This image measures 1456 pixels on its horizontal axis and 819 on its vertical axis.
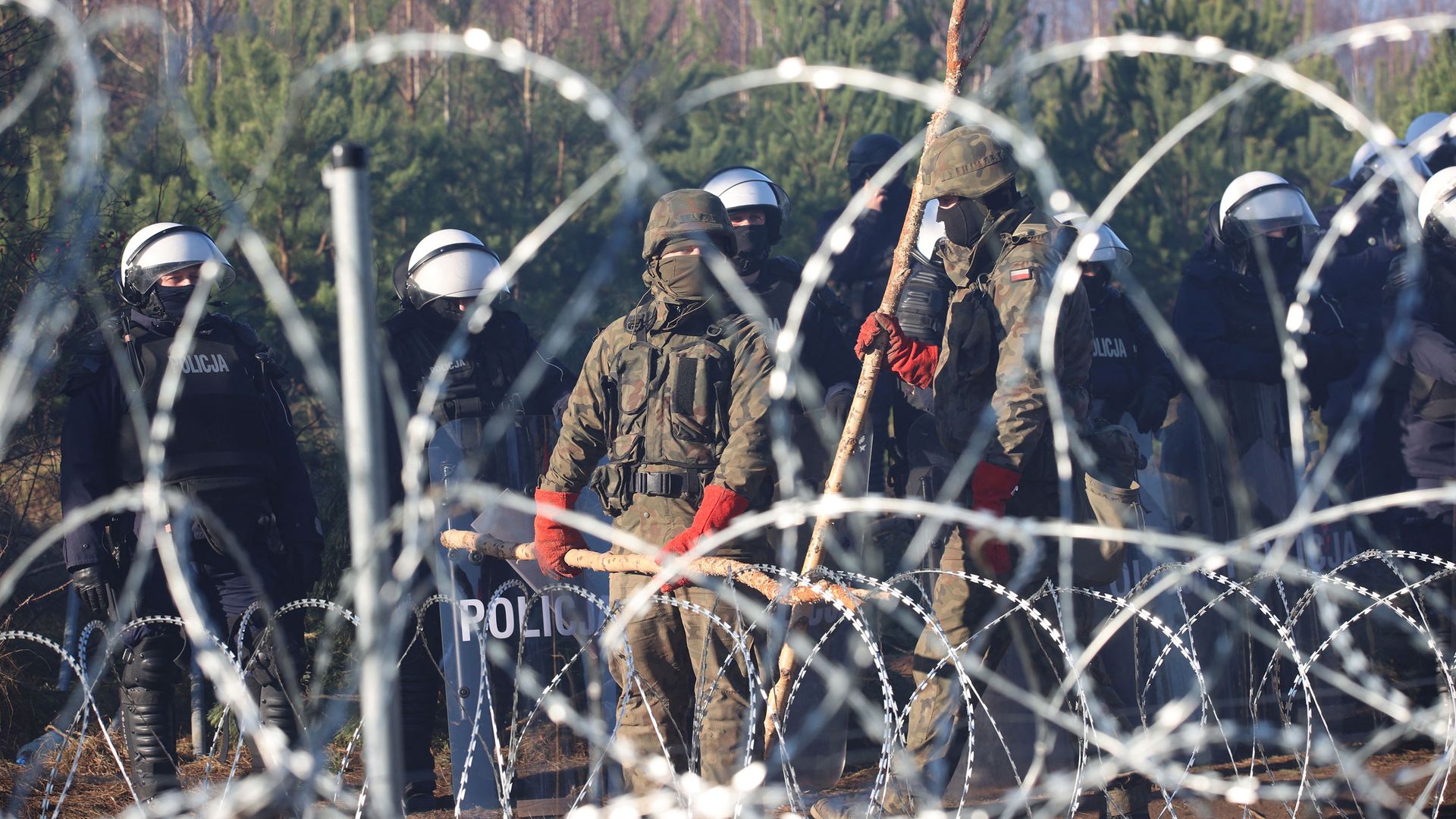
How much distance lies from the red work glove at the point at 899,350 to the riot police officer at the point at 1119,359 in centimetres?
152

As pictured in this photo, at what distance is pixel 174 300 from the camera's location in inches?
195

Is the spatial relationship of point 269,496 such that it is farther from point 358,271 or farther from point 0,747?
point 358,271

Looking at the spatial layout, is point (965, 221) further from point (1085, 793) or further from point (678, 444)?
point (1085, 793)

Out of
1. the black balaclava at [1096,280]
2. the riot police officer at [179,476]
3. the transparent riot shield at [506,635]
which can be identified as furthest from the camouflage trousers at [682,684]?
the black balaclava at [1096,280]

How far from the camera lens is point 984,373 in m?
4.41

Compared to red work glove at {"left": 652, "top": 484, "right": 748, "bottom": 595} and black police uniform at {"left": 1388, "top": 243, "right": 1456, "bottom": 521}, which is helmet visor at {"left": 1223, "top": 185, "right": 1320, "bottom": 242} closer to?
black police uniform at {"left": 1388, "top": 243, "right": 1456, "bottom": 521}

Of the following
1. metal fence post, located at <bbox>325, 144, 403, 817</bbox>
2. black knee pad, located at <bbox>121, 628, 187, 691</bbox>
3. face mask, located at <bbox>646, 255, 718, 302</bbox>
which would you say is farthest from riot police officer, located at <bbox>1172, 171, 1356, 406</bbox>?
metal fence post, located at <bbox>325, 144, 403, 817</bbox>

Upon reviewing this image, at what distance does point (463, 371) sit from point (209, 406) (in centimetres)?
86

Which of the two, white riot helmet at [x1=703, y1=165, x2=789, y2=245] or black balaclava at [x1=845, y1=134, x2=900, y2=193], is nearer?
white riot helmet at [x1=703, y1=165, x2=789, y2=245]

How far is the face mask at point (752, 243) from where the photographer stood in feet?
19.3

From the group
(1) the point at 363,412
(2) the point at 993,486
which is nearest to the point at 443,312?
(2) the point at 993,486

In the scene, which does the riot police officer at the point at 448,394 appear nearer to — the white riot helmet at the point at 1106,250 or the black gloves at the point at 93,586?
the black gloves at the point at 93,586

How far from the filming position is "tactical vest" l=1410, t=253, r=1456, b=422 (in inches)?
225

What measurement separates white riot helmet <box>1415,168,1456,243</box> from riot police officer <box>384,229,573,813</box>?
3285 millimetres
